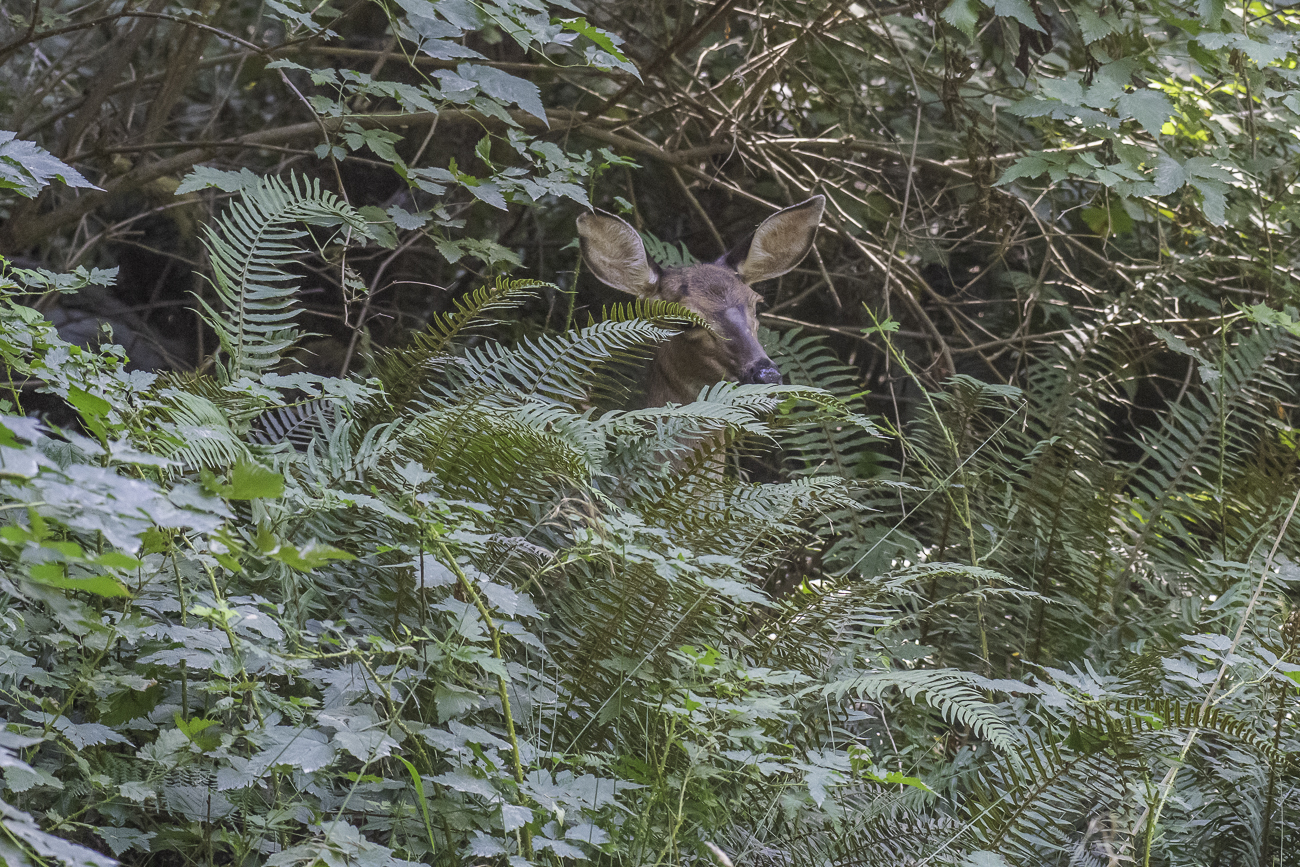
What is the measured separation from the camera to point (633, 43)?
5.60 metres

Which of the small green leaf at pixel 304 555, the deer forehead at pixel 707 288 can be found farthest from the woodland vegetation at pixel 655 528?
the deer forehead at pixel 707 288

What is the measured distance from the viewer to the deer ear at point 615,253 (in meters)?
4.01

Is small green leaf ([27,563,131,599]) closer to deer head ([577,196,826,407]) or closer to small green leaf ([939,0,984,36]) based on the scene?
deer head ([577,196,826,407])

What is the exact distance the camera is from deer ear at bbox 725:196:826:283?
4.32m

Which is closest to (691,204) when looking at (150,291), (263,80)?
(263,80)

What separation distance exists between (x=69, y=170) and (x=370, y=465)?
0.79 meters

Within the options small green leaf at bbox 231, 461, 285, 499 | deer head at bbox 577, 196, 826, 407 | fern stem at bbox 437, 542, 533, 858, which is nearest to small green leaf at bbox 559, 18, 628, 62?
deer head at bbox 577, 196, 826, 407

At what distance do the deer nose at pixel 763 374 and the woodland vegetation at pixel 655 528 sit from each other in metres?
0.17

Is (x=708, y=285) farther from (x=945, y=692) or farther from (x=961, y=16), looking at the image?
(x=945, y=692)

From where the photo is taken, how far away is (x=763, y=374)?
3756 mm

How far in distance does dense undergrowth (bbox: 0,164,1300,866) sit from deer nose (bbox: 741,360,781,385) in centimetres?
68

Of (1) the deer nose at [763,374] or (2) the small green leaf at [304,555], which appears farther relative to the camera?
(1) the deer nose at [763,374]

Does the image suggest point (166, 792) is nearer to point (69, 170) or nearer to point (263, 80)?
point (69, 170)

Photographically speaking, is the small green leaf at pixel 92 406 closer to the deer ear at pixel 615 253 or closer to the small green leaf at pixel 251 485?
the small green leaf at pixel 251 485
